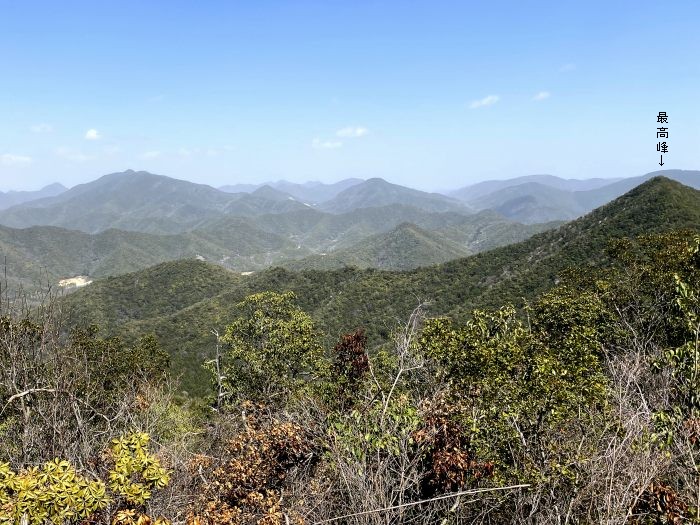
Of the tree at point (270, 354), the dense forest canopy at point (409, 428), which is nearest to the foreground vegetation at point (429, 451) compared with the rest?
the dense forest canopy at point (409, 428)

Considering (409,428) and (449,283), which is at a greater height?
(409,428)

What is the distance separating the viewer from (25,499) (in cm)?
501

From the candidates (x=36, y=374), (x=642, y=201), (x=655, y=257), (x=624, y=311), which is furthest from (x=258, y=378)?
(x=642, y=201)

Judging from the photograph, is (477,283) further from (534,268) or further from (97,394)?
(97,394)

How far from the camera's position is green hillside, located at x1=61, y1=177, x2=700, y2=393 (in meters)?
55.8

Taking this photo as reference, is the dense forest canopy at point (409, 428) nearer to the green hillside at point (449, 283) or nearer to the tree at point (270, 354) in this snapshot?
the tree at point (270, 354)

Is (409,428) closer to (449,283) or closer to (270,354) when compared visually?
(270,354)

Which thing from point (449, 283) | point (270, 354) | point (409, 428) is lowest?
point (449, 283)

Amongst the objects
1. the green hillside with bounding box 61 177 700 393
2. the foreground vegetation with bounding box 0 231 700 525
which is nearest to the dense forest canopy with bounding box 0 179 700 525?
the foreground vegetation with bounding box 0 231 700 525

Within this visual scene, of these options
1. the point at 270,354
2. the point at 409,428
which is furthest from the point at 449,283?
the point at 409,428

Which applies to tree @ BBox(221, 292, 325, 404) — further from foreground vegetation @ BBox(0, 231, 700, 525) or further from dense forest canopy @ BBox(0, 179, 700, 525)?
foreground vegetation @ BBox(0, 231, 700, 525)

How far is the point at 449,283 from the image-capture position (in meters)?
73.7

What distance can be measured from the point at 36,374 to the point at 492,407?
11895mm

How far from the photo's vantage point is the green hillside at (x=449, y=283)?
Result: 2199 inches
